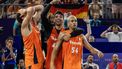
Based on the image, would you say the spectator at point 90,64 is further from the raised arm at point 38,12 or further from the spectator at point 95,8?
the raised arm at point 38,12

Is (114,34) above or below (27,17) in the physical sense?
below

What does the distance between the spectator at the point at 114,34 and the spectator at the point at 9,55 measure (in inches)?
127

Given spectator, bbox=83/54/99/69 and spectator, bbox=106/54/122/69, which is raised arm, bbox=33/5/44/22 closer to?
spectator, bbox=83/54/99/69

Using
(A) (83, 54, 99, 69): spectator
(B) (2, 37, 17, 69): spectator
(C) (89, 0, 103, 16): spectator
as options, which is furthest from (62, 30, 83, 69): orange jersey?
(C) (89, 0, 103, 16): spectator

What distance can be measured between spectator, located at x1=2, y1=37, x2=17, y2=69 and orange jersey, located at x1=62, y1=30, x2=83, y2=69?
5352 mm

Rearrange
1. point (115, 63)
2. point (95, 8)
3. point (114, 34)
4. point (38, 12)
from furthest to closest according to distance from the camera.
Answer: point (95, 8), point (114, 34), point (115, 63), point (38, 12)

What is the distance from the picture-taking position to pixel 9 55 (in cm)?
1274

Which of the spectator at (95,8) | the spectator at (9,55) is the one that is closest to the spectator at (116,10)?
the spectator at (95,8)

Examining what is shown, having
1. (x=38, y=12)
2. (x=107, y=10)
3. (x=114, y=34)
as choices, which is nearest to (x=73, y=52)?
(x=38, y=12)

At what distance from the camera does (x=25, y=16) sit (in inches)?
317

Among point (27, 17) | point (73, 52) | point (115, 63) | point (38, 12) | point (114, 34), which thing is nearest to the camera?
point (73, 52)

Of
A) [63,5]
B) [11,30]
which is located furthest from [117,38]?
[11,30]

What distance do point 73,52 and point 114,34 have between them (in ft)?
23.7

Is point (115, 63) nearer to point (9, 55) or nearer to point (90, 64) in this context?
point (90, 64)
